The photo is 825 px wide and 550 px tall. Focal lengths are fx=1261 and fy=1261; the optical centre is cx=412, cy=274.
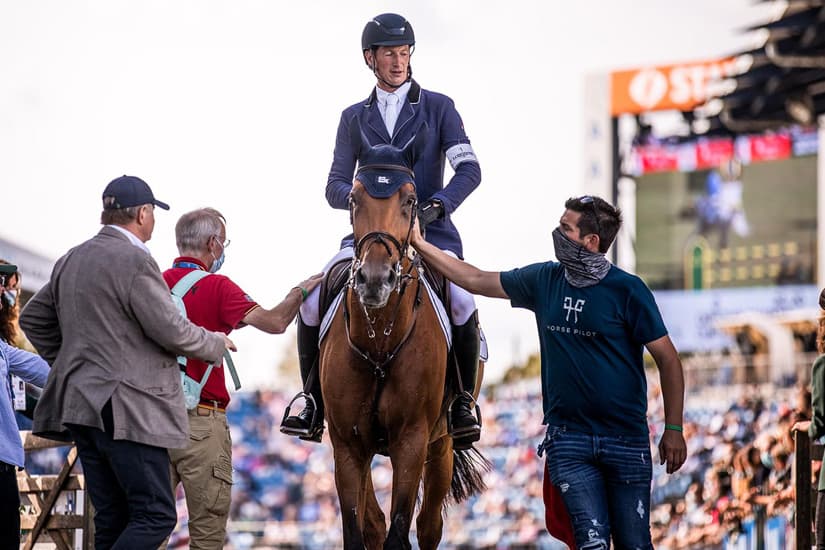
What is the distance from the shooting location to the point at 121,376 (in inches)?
219

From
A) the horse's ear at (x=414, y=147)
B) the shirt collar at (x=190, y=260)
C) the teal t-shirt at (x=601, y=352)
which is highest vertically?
the horse's ear at (x=414, y=147)

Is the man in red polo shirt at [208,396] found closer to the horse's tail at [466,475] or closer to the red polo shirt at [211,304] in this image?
the red polo shirt at [211,304]

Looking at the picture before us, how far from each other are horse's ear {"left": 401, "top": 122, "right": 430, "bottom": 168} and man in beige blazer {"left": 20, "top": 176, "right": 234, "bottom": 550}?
175 cm

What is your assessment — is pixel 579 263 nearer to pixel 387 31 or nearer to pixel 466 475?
pixel 387 31

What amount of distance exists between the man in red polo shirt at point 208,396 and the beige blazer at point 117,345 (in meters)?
0.94

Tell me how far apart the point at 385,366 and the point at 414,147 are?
1234 mm

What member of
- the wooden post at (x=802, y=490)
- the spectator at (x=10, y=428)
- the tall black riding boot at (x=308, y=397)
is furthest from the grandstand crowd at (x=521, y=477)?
the spectator at (x=10, y=428)

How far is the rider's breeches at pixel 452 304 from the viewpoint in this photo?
7438 millimetres

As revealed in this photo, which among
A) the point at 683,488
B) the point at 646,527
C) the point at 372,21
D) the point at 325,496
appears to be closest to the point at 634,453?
the point at 646,527

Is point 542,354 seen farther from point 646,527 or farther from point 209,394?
point 209,394

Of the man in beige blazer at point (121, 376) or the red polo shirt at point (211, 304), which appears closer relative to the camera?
the man in beige blazer at point (121, 376)

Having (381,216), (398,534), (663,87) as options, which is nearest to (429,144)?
(381,216)

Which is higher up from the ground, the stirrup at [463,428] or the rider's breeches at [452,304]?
the rider's breeches at [452,304]

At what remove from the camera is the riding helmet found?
7645 millimetres
